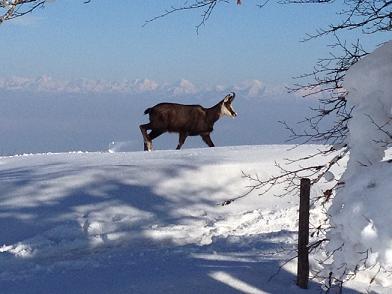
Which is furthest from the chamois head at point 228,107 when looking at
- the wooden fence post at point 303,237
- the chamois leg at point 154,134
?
the wooden fence post at point 303,237

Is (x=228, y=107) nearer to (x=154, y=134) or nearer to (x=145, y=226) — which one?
(x=154, y=134)

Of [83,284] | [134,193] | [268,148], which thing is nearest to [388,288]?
[83,284]

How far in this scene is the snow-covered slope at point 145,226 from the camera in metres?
6.80

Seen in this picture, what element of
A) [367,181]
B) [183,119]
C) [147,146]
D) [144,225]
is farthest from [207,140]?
[367,181]

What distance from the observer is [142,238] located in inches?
355

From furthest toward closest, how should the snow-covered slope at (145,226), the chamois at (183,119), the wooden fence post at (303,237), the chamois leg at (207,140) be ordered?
the chamois leg at (207,140) → the chamois at (183,119) → the snow-covered slope at (145,226) → the wooden fence post at (303,237)

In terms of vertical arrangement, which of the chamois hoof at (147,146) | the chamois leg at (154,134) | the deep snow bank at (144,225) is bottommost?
the deep snow bank at (144,225)

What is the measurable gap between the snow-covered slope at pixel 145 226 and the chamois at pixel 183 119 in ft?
8.86

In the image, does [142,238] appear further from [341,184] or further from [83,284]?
[341,184]

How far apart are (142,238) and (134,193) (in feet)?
6.74

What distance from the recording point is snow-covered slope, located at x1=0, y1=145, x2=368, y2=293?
680cm

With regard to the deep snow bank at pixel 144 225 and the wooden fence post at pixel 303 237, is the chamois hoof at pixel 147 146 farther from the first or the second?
the wooden fence post at pixel 303 237

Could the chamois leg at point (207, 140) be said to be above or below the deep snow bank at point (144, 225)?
above

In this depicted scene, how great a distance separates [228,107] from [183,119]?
1629mm
